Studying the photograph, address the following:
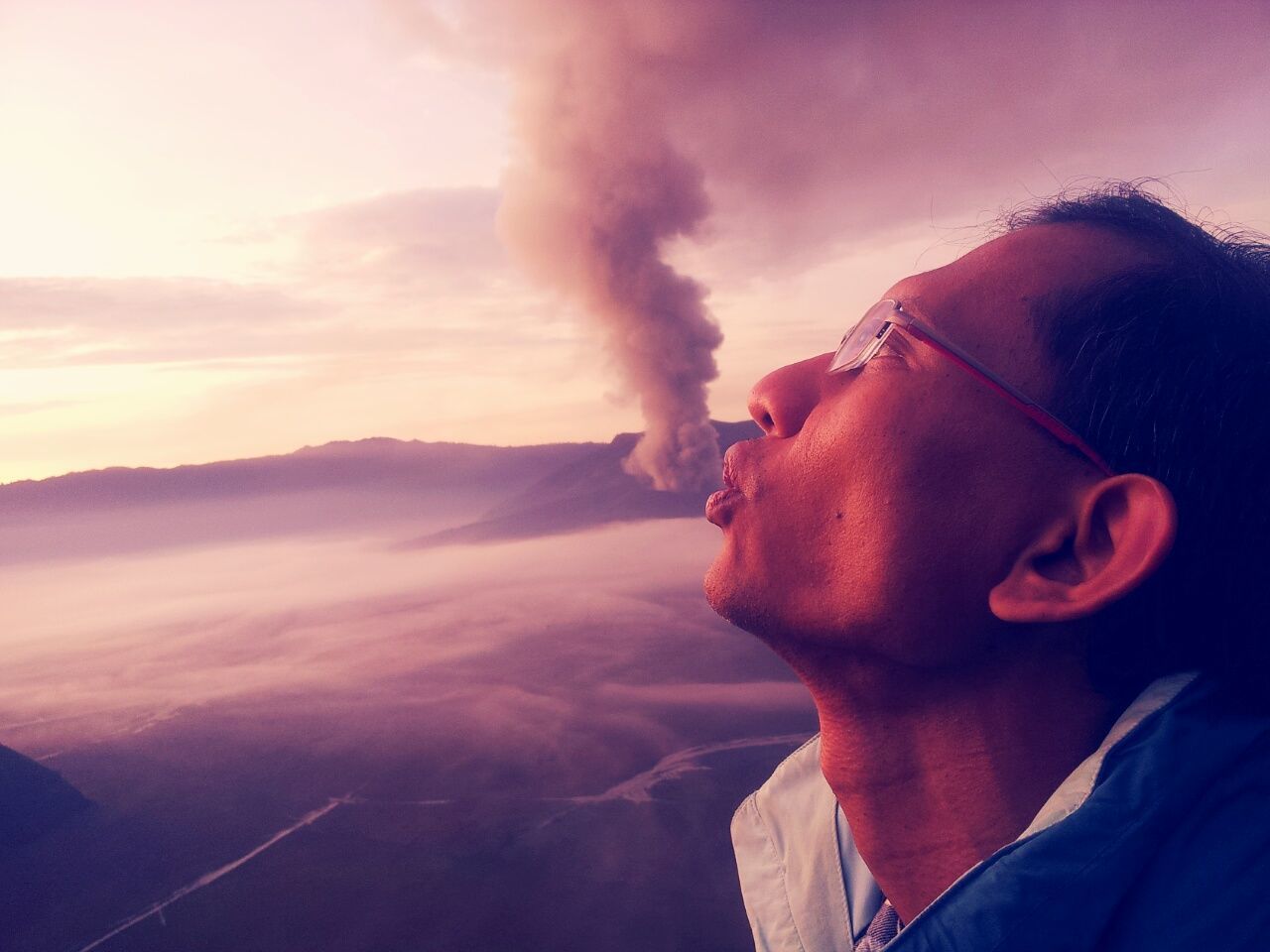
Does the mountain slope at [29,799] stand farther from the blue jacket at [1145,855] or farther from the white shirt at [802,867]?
the blue jacket at [1145,855]

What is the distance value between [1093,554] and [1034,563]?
0.07 meters

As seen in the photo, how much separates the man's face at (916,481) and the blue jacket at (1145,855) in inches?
9.4

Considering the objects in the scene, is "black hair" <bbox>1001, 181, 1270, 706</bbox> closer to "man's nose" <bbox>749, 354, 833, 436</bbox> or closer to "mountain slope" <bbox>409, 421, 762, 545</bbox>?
"man's nose" <bbox>749, 354, 833, 436</bbox>

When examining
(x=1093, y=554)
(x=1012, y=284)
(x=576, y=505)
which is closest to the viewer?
(x=1093, y=554)

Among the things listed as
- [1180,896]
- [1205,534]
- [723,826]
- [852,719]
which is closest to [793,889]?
[852,719]

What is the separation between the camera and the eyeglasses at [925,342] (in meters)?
1.08

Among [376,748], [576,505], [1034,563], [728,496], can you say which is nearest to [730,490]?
[728,496]

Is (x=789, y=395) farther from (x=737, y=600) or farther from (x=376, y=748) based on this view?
(x=376, y=748)

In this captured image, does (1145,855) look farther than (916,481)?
No

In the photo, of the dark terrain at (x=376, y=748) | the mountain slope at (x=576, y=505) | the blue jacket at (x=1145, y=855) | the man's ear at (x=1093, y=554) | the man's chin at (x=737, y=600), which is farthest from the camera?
the mountain slope at (x=576, y=505)

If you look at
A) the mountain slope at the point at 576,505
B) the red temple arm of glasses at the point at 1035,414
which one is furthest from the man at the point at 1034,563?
the mountain slope at the point at 576,505

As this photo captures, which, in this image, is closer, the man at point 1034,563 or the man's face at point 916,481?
the man at point 1034,563

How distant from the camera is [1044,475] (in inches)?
42.7

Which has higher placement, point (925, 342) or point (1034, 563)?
point (925, 342)
